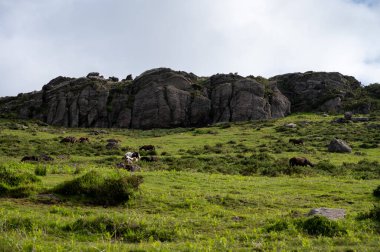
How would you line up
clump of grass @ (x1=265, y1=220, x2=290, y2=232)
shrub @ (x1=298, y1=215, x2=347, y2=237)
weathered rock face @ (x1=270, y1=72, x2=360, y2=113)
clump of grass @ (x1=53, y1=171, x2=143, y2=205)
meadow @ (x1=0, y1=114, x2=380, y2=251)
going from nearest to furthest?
meadow @ (x1=0, y1=114, x2=380, y2=251), shrub @ (x1=298, y1=215, x2=347, y2=237), clump of grass @ (x1=265, y1=220, x2=290, y2=232), clump of grass @ (x1=53, y1=171, x2=143, y2=205), weathered rock face @ (x1=270, y1=72, x2=360, y2=113)

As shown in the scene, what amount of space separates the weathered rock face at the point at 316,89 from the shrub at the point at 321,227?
84688 mm

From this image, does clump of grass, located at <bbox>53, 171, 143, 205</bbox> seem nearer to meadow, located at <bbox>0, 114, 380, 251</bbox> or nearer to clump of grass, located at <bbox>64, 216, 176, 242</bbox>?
meadow, located at <bbox>0, 114, 380, 251</bbox>

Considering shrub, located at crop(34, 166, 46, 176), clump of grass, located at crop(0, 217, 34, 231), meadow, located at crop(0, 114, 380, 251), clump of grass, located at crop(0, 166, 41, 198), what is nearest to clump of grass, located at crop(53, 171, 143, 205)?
meadow, located at crop(0, 114, 380, 251)

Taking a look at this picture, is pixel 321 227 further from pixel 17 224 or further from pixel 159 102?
pixel 159 102

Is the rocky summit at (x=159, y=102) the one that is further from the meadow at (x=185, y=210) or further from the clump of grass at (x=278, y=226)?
the clump of grass at (x=278, y=226)

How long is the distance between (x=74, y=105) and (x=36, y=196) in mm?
75395

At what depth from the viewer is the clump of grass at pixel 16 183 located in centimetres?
1677

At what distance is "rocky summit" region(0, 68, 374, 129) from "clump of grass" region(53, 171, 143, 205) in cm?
6783

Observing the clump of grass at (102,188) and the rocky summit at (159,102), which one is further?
the rocky summit at (159,102)

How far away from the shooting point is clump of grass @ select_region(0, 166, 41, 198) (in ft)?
55.0

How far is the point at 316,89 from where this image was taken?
4050 inches

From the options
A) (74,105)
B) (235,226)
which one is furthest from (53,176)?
(74,105)

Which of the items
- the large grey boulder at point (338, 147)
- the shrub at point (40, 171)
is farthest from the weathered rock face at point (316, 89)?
the shrub at point (40, 171)

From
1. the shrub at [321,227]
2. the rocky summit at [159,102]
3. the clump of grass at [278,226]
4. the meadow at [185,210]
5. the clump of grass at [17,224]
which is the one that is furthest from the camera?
the rocky summit at [159,102]
